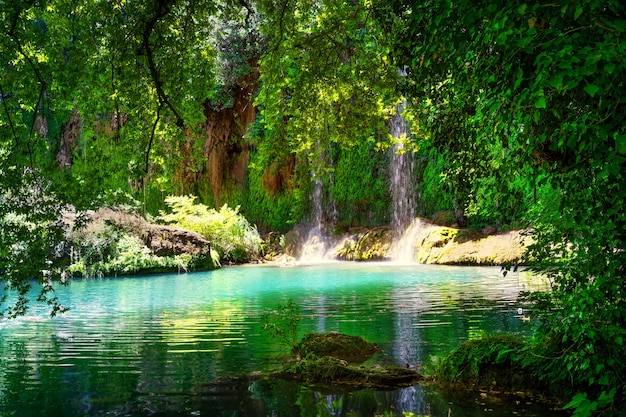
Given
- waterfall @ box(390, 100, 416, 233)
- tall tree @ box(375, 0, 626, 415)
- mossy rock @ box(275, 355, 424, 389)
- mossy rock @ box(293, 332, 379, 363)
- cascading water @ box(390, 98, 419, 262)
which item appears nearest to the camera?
tall tree @ box(375, 0, 626, 415)

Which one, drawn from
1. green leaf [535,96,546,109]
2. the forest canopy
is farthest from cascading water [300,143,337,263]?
green leaf [535,96,546,109]

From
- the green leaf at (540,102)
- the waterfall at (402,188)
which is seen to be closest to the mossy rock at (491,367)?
the green leaf at (540,102)

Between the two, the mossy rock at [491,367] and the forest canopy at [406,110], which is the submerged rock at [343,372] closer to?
the mossy rock at [491,367]

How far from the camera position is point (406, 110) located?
8336 millimetres

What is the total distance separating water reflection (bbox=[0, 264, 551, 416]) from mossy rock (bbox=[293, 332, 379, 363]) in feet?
0.94

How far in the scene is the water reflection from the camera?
5504 mm

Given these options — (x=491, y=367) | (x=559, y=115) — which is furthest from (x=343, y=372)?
(x=559, y=115)

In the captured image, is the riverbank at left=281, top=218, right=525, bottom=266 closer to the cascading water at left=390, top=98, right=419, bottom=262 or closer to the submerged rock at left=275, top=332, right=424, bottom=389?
the cascading water at left=390, top=98, right=419, bottom=262

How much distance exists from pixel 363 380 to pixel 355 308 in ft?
18.1

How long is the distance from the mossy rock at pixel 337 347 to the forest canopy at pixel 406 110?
2252mm

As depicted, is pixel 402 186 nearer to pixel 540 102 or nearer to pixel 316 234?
pixel 316 234

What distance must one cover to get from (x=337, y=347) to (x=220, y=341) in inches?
81.2

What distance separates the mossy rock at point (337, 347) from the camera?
7.20 metres

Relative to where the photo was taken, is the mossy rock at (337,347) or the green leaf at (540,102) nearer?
the green leaf at (540,102)
